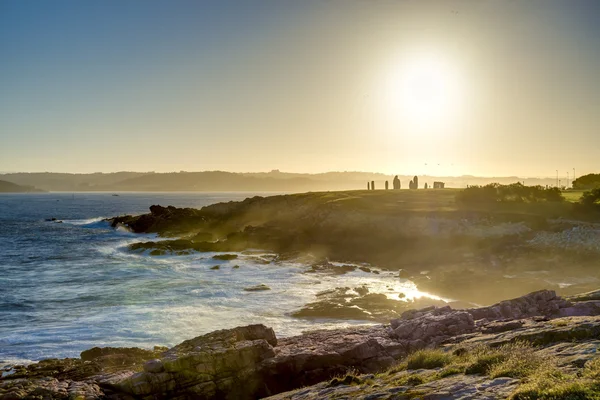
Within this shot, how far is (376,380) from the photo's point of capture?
12.4 m

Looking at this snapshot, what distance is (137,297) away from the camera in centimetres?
3180

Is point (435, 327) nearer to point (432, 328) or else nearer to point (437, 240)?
point (432, 328)

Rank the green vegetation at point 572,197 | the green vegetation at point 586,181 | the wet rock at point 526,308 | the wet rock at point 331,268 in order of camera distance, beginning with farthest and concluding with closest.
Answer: the green vegetation at point 586,181 < the green vegetation at point 572,197 < the wet rock at point 331,268 < the wet rock at point 526,308

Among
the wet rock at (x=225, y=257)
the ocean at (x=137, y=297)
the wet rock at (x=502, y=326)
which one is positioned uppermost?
the wet rock at (x=502, y=326)

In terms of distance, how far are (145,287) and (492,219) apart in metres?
35.6

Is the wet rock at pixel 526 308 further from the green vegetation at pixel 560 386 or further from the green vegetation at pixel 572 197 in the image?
the green vegetation at pixel 572 197

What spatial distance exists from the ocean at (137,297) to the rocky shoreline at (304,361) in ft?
16.4

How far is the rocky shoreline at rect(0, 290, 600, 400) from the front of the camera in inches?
488

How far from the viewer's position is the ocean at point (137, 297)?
23000mm

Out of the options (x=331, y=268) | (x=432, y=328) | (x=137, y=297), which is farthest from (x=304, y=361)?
(x=331, y=268)

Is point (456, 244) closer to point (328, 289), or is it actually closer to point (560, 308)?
point (328, 289)

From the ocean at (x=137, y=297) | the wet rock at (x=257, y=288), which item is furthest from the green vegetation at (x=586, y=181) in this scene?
the wet rock at (x=257, y=288)

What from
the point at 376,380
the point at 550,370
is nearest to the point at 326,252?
the point at 376,380

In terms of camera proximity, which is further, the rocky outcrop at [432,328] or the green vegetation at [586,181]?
the green vegetation at [586,181]
